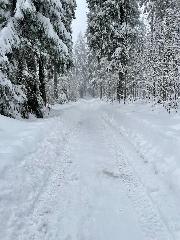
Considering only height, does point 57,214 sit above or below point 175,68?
below

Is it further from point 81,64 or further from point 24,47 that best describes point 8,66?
point 81,64

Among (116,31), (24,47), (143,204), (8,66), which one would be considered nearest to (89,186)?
(143,204)

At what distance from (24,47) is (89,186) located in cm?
996

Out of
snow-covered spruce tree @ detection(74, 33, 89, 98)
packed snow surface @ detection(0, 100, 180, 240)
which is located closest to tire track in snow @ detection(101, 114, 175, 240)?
packed snow surface @ detection(0, 100, 180, 240)

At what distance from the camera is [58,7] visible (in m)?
17.4

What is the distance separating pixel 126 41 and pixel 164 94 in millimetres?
10525

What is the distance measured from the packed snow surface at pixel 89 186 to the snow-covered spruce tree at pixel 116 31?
15.3 m

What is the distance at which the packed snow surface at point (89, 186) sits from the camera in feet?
17.8

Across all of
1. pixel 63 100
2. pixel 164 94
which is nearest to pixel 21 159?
pixel 164 94

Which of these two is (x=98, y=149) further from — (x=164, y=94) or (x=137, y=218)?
(x=164, y=94)

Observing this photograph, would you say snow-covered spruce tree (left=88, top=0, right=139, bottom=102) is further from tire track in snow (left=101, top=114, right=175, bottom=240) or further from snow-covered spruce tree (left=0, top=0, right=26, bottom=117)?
tire track in snow (left=101, top=114, right=175, bottom=240)

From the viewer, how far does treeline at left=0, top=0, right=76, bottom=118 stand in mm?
14281

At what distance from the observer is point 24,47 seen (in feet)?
51.0

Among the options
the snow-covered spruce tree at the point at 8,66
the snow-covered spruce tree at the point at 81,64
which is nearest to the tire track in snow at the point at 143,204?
the snow-covered spruce tree at the point at 8,66
